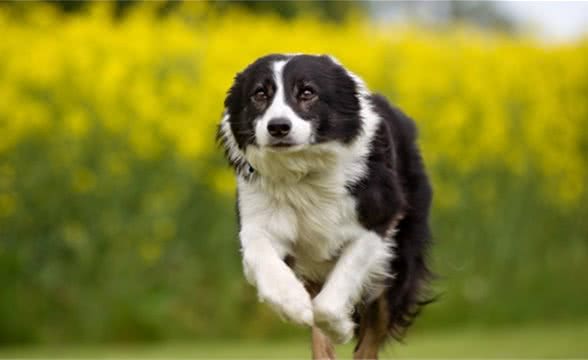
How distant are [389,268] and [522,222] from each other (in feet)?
21.3

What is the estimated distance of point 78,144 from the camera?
10312mm

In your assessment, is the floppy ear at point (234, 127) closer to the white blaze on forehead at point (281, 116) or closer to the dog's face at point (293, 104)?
the dog's face at point (293, 104)

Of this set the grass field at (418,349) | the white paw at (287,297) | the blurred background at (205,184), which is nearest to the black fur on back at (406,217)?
the white paw at (287,297)

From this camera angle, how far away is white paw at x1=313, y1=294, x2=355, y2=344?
5.14m

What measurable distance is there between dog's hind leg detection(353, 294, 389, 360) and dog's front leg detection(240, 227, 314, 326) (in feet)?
3.90

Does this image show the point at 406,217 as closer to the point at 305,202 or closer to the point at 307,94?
the point at 305,202

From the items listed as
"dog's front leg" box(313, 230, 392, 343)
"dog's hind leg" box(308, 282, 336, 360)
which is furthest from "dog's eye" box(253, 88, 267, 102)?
"dog's hind leg" box(308, 282, 336, 360)

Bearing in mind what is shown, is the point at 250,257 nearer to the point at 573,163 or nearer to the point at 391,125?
the point at 391,125

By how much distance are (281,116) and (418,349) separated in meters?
4.86

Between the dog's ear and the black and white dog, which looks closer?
the black and white dog

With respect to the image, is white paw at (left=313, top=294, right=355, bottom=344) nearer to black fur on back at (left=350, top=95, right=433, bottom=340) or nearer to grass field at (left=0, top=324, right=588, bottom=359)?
black fur on back at (left=350, top=95, right=433, bottom=340)

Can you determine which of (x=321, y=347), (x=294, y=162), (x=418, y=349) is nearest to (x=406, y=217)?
(x=321, y=347)

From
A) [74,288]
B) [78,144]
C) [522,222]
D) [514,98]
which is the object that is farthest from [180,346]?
[514,98]

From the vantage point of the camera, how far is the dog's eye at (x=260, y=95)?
5305 mm
